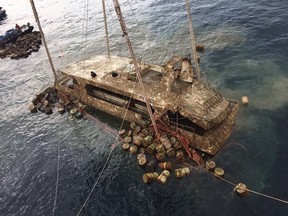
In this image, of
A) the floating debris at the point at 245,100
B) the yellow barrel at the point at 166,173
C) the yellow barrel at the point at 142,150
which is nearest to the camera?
the yellow barrel at the point at 166,173

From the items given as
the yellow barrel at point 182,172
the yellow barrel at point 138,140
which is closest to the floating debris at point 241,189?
the yellow barrel at point 182,172

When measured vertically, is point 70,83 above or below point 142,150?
above

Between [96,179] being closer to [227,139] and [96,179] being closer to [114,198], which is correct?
[114,198]

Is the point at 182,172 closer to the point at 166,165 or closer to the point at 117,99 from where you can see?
the point at 166,165

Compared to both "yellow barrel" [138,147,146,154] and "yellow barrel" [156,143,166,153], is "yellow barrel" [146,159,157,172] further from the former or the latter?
"yellow barrel" [138,147,146,154]

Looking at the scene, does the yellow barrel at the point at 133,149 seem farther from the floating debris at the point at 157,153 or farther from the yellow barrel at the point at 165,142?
the yellow barrel at the point at 165,142

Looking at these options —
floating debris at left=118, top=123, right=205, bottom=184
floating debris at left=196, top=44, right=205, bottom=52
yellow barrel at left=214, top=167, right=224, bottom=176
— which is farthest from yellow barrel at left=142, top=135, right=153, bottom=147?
floating debris at left=196, top=44, right=205, bottom=52

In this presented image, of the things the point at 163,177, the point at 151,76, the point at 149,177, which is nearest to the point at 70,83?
the point at 151,76

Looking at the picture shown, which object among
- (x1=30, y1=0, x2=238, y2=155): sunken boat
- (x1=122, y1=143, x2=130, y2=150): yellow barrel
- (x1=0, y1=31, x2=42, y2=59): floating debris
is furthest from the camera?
(x1=0, y1=31, x2=42, y2=59): floating debris
